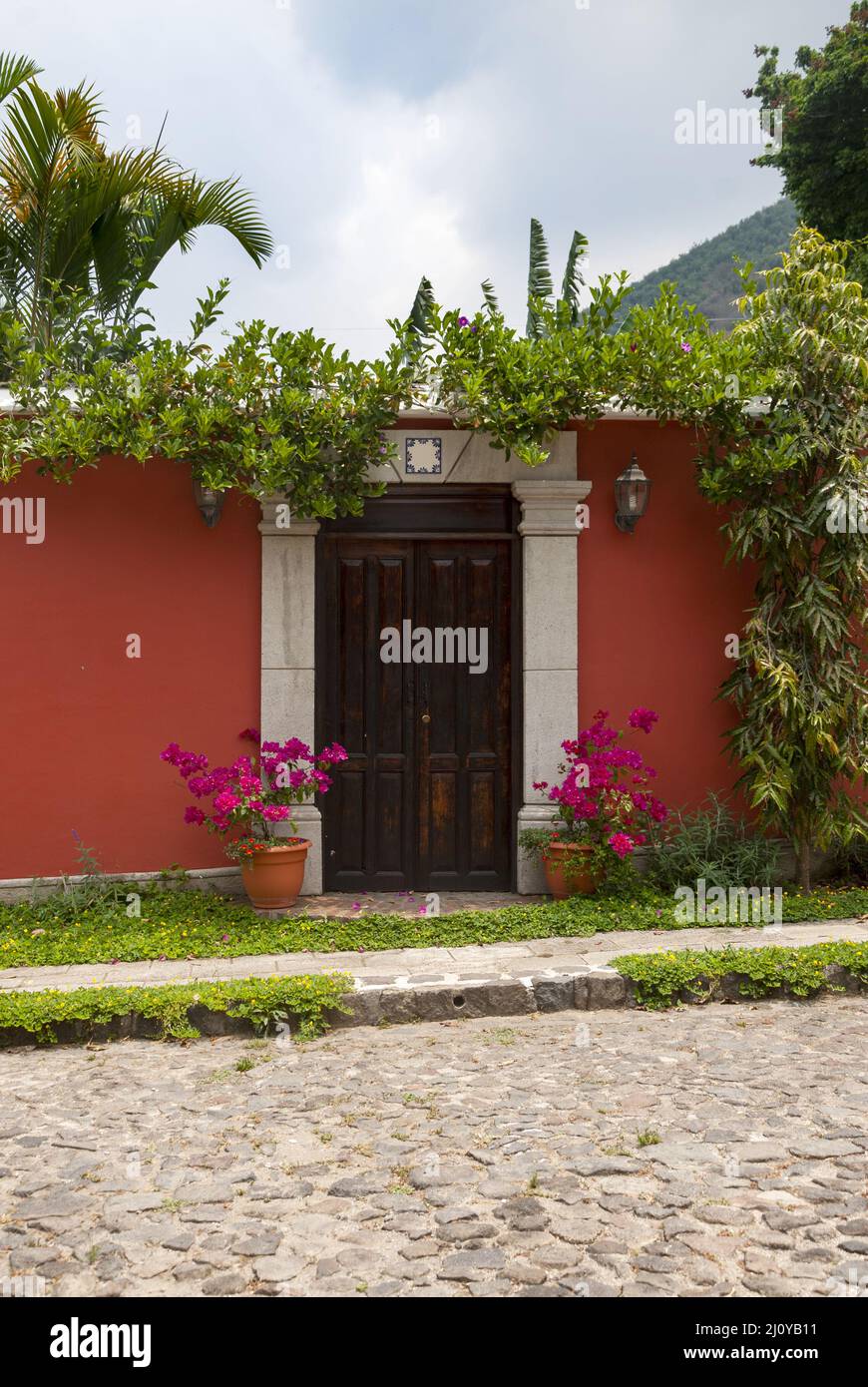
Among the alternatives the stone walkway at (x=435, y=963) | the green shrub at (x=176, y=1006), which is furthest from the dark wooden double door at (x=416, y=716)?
the green shrub at (x=176, y=1006)

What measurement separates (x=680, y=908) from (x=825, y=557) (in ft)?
7.97

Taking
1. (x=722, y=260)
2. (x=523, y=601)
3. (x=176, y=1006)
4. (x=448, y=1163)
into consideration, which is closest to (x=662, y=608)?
(x=523, y=601)

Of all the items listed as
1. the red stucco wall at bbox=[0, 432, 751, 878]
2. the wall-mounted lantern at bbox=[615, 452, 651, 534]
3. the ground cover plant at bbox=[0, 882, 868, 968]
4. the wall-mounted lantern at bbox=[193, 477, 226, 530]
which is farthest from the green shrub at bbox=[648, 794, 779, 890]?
the wall-mounted lantern at bbox=[193, 477, 226, 530]

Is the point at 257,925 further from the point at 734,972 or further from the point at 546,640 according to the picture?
the point at 734,972

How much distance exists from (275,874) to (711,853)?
2828 mm

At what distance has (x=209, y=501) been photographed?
723 centimetres

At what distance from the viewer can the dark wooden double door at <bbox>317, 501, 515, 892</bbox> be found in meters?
7.68

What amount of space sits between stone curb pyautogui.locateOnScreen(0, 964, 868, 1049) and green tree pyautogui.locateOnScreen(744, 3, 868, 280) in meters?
13.9

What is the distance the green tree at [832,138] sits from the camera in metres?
16.4

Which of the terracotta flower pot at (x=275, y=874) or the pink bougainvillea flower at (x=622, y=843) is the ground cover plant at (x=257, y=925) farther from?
the pink bougainvillea flower at (x=622, y=843)

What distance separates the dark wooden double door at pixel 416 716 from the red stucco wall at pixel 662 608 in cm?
62

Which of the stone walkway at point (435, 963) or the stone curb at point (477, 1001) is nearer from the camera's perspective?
the stone curb at point (477, 1001)

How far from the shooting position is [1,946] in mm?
6484

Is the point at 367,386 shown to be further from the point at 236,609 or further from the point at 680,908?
the point at 680,908
